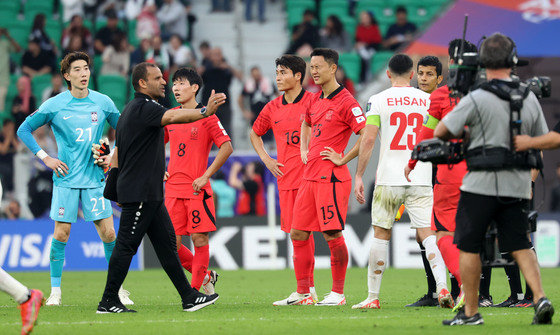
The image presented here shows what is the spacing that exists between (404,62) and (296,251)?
7.37 feet

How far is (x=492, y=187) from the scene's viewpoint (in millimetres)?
7141

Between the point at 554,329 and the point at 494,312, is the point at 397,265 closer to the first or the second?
the point at 494,312

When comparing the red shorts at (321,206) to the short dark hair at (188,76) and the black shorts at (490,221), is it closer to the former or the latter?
the short dark hair at (188,76)

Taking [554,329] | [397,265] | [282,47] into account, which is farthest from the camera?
[282,47]

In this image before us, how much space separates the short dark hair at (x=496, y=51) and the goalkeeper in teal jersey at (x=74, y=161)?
468 cm

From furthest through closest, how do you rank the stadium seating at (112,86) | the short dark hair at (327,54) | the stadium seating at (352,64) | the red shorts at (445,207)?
the stadium seating at (352,64)
the stadium seating at (112,86)
the short dark hair at (327,54)
the red shorts at (445,207)

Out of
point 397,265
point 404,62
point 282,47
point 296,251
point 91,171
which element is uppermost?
point 282,47

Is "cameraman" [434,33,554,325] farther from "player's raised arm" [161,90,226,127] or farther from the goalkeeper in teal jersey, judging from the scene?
the goalkeeper in teal jersey

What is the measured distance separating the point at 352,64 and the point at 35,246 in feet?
28.9

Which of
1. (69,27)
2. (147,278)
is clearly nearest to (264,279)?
(147,278)

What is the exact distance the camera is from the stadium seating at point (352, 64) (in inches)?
865

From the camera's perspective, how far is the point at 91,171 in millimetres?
10320

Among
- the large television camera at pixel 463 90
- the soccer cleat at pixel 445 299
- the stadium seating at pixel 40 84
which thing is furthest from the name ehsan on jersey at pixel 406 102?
the stadium seating at pixel 40 84

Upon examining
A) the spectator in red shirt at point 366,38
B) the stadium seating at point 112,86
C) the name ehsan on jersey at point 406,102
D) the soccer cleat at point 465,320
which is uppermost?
the spectator in red shirt at point 366,38
